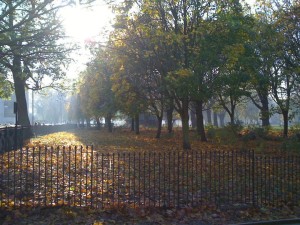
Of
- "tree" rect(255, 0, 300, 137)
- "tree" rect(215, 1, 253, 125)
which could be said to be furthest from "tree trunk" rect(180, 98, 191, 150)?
"tree" rect(255, 0, 300, 137)

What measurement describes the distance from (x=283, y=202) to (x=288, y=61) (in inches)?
655

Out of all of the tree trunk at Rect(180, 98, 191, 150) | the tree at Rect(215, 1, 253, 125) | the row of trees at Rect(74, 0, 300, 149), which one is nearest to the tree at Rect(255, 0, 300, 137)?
the row of trees at Rect(74, 0, 300, 149)

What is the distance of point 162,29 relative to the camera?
1819cm

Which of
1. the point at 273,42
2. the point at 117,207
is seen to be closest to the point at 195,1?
the point at 273,42

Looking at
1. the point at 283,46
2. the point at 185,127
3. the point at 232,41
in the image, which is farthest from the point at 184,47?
the point at 283,46

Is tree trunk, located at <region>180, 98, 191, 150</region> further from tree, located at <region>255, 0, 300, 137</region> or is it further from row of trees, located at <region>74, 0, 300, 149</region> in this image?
tree, located at <region>255, 0, 300, 137</region>

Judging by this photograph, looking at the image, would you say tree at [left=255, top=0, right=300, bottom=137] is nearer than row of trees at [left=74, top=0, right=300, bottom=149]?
No

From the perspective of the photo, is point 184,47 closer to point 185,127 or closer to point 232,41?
→ point 232,41

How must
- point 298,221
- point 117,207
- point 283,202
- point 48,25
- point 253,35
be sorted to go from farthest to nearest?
point 253,35 < point 48,25 < point 283,202 < point 117,207 < point 298,221

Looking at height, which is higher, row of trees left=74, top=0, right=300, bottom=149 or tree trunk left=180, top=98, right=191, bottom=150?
row of trees left=74, top=0, right=300, bottom=149

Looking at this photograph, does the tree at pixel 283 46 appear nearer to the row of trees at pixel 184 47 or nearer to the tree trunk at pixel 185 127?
the row of trees at pixel 184 47

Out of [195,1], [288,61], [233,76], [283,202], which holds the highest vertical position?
[195,1]

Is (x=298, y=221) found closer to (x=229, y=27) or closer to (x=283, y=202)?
(x=283, y=202)

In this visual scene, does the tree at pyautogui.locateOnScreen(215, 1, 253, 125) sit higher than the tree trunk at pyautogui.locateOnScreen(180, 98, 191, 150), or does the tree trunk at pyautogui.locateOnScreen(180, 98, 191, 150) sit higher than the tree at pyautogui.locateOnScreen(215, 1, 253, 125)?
the tree at pyautogui.locateOnScreen(215, 1, 253, 125)
